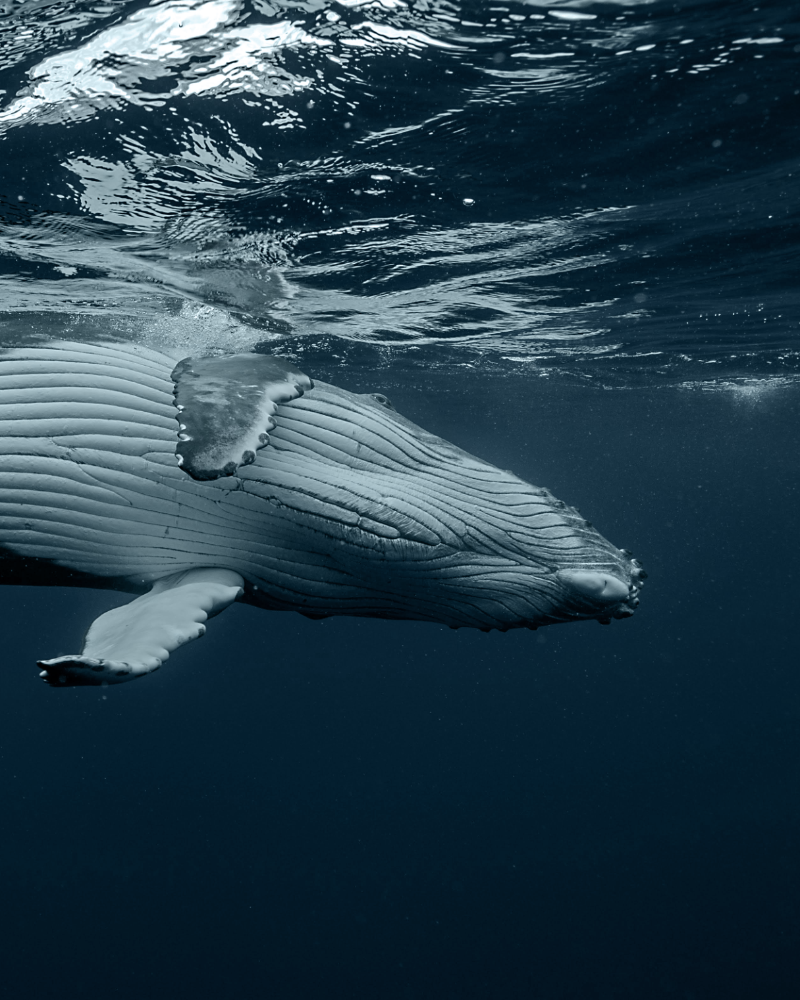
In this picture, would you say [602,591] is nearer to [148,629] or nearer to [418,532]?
[418,532]

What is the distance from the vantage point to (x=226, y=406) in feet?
9.70

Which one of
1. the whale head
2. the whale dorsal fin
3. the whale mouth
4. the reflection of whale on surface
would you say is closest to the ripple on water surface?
the reflection of whale on surface

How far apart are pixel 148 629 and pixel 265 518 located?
815 millimetres

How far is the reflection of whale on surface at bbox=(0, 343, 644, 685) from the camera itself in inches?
126

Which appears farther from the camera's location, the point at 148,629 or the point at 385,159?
the point at 385,159

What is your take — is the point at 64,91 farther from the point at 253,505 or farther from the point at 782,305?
the point at 782,305

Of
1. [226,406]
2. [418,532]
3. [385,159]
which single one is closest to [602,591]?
[418,532]

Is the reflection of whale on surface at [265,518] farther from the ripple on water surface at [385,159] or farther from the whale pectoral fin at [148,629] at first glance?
the ripple on water surface at [385,159]

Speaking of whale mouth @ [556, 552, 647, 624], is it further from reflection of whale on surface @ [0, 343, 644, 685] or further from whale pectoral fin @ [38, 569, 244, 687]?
whale pectoral fin @ [38, 569, 244, 687]

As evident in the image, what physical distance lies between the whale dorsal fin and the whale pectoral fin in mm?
588

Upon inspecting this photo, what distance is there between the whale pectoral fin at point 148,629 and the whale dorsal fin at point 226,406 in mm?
588

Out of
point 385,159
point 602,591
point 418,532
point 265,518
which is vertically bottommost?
point 602,591

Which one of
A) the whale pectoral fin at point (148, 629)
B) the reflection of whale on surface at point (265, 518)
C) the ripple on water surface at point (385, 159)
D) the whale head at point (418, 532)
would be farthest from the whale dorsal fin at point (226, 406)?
the ripple on water surface at point (385, 159)

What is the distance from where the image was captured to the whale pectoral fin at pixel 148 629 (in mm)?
2182
